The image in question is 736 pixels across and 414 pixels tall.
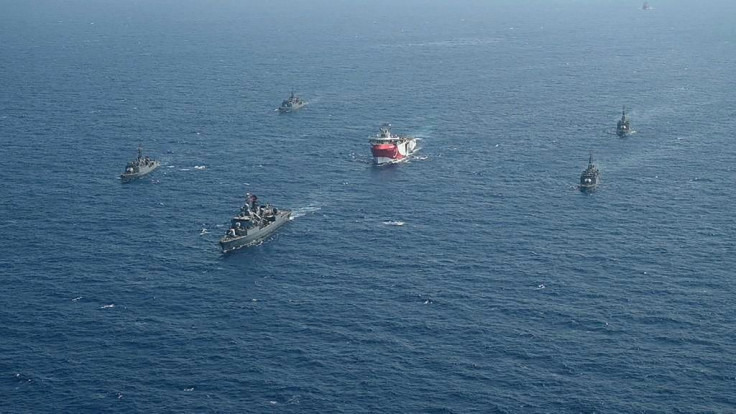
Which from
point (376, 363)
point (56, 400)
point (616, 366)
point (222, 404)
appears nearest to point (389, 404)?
point (376, 363)

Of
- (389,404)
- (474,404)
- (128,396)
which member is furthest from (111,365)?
(474,404)

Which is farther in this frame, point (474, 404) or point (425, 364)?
point (425, 364)

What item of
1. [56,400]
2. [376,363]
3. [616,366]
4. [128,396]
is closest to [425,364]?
[376,363]

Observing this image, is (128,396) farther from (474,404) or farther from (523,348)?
(523,348)

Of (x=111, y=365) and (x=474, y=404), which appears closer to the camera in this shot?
(x=474, y=404)

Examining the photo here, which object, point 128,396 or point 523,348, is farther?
point 523,348

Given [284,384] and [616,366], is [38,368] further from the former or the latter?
[616,366]

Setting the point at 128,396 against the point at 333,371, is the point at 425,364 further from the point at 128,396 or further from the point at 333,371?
the point at 128,396
